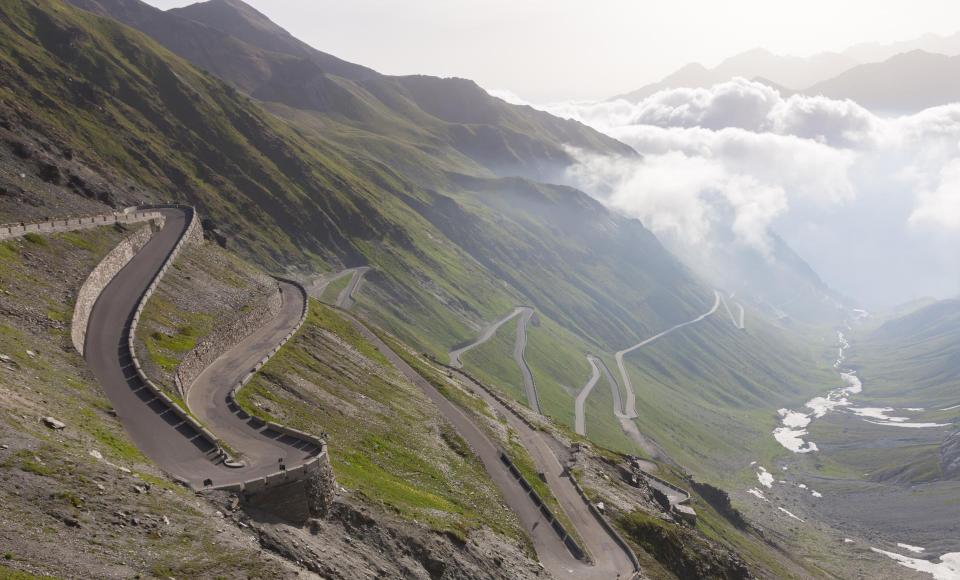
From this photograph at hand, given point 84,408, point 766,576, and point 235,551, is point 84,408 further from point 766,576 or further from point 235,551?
point 766,576

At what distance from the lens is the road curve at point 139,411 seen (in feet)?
158

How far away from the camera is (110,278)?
89375 mm

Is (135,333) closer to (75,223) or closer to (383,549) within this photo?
(75,223)

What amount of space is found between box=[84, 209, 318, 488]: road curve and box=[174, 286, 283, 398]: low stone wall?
18.5 ft

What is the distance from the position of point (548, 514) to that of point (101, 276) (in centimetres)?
5912

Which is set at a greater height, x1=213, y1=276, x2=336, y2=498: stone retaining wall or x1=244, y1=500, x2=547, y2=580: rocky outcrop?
x1=213, y1=276, x2=336, y2=498: stone retaining wall

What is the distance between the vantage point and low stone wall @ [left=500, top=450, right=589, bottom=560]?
74812mm

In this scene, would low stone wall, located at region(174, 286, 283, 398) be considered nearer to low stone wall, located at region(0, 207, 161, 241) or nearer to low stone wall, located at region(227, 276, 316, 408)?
low stone wall, located at region(227, 276, 316, 408)

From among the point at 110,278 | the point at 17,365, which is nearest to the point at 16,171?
the point at 110,278

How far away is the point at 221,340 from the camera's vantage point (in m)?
84.8

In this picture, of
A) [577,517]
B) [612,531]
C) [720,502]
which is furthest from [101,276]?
[720,502]

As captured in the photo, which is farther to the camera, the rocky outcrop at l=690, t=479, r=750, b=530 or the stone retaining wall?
the rocky outcrop at l=690, t=479, r=750, b=530

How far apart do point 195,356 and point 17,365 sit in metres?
24.7

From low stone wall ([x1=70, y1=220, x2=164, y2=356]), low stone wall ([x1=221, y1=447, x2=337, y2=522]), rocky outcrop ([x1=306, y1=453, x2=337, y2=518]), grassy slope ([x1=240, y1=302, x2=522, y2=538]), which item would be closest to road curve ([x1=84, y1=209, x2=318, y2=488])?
low stone wall ([x1=70, y1=220, x2=164, y2=356])
